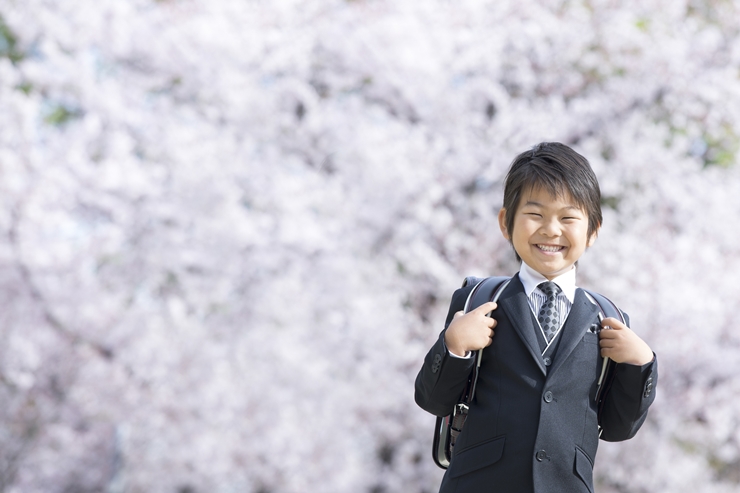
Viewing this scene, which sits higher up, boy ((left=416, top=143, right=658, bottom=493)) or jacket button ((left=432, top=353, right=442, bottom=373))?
boy ((left=416, top=143, right=658, bottom=493))

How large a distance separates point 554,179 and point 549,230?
12cm

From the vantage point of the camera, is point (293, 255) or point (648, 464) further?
point (293, 255)

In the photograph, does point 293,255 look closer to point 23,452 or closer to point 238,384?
point 238,384

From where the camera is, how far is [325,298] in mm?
6426

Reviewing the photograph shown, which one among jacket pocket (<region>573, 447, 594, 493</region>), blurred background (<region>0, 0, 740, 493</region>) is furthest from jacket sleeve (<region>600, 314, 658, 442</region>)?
blurred background (<region>0, 0, 740, 493</region>)

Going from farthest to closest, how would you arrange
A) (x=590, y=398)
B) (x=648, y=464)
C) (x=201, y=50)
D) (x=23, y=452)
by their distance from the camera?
(x=201, y=50), (x=23, y=452), (x=648, y=464), (x=590, y=398)

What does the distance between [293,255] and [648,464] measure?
3.48 m

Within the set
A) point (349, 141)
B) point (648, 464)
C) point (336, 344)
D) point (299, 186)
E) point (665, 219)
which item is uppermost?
point (665, 219)

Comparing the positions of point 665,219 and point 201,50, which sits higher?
point 665,219

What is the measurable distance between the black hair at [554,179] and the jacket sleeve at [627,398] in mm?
351

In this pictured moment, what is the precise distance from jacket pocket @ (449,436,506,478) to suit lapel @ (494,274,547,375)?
19 centimetres

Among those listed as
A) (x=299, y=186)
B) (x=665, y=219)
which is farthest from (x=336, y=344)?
(x=665, y=219)

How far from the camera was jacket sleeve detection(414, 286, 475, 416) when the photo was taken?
1.65 m

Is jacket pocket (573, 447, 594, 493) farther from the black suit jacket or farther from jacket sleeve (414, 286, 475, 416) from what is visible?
jacket sleeve (414, 286, 475, 416)
